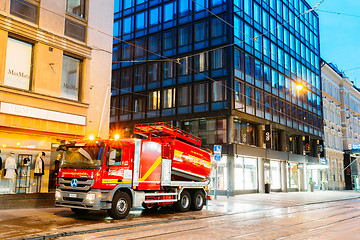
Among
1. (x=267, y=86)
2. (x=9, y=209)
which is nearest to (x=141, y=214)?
(x=9, y=209)

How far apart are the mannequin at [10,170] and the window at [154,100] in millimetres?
20243

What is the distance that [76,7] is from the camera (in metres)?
18.0

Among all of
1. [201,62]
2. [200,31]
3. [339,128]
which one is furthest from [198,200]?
[339,128]

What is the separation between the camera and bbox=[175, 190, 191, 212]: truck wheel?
1612cm

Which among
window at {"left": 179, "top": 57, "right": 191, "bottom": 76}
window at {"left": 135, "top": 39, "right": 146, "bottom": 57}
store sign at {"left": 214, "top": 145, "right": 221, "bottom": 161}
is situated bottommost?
store sign at {"left": 214, "top": 145, "right": 221, "bottom": 161}

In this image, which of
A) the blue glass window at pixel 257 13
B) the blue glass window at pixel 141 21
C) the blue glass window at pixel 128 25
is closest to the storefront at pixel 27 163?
the blue glass window at pixel 141 21

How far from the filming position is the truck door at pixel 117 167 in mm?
12938

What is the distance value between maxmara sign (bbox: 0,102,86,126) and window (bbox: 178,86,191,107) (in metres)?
16.4

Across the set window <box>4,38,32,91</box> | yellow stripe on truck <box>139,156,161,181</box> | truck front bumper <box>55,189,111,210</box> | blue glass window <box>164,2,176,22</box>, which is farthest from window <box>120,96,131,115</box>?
truck front bumper <box>55,189,111,210</box>

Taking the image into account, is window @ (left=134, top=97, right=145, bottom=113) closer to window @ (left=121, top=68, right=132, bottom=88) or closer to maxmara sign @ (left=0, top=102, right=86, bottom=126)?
window @ (left=121, top=68, right=132, bottom=88)

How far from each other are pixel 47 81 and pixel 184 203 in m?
8.33

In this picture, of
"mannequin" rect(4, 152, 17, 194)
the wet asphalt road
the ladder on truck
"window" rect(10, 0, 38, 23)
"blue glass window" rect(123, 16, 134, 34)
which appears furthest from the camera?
"blue glass window" rect(123, 16, 134, 34)

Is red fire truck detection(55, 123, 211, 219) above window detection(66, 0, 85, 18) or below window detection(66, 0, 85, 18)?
below

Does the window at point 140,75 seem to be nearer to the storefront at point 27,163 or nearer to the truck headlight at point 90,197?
the storefront at point 27,163
